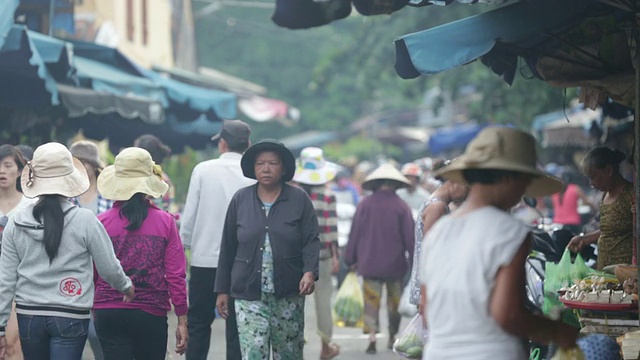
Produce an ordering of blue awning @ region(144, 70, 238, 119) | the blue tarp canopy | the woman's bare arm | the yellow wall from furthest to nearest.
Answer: the blue tarp canopy, the yellow wall, blue awning @ region(144, 70, 238, 119), the woman's bare arm

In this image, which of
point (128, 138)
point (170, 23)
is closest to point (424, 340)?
point (128, 138)

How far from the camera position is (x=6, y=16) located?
9.62 meters

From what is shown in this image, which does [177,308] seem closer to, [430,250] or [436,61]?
[436,61]

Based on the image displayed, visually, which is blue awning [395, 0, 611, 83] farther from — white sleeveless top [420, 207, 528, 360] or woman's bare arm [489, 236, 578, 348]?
woman's bare arm [489, 236, 578, 348]

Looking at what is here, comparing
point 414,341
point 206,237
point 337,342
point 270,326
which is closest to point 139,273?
point 270,326

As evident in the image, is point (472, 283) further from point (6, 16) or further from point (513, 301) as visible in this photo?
A: point (6, 16)

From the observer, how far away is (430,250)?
15.6ft

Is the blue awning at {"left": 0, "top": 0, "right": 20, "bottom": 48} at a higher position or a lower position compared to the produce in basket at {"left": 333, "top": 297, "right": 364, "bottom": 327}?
higher

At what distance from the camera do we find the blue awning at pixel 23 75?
993 centimetres

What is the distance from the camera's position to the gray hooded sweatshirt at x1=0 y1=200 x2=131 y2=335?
6.52 m

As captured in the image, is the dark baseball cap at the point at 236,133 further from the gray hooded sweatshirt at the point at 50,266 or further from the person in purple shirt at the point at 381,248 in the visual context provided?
the person in purple shirt at the point at 381,248

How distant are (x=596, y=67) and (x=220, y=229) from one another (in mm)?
3605

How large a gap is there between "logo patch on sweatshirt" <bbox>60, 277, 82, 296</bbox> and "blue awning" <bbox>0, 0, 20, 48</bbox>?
11.7 ft

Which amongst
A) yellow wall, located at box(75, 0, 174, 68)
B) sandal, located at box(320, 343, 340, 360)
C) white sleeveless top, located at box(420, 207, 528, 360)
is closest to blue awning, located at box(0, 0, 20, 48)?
sandal, located at box(320, 343, 340, 360)
